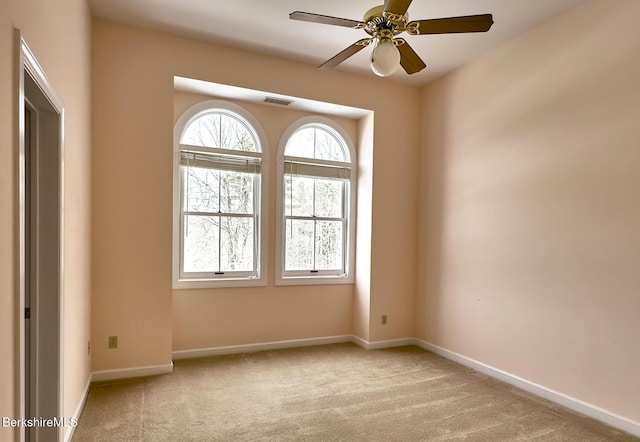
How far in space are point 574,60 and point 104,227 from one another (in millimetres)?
4188

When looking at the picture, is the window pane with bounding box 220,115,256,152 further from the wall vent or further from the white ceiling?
the white ceiling

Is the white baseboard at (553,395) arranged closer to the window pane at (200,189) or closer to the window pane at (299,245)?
the window pane at (299,245)

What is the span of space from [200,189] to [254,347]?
1853 mm

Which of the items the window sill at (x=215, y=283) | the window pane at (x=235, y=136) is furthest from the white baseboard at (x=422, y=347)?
the window pane at (x=235, y=136)

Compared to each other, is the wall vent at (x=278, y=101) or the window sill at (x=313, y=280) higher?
the wall vent at (x=278, y=101)

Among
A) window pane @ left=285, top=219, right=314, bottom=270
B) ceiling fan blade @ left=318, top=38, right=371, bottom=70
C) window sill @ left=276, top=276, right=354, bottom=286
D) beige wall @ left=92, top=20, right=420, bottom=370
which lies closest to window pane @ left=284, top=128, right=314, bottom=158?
beige wall @ left=92, top=20, right=420, bottom=370

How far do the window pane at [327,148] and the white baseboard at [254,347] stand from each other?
222 cm

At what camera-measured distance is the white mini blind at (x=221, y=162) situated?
4133 mm

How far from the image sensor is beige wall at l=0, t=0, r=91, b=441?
1.37 metres

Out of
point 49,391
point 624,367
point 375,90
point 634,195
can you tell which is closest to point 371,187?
point 375,90

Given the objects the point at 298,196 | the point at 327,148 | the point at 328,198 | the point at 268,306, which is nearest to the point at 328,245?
the point at 328,198

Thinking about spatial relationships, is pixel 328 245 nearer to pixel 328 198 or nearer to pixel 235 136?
pixel 328 198

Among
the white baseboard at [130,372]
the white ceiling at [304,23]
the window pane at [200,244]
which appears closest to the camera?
the white ceiling at [304,23]

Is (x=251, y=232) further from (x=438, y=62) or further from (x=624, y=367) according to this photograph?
(x=624, y=367)
